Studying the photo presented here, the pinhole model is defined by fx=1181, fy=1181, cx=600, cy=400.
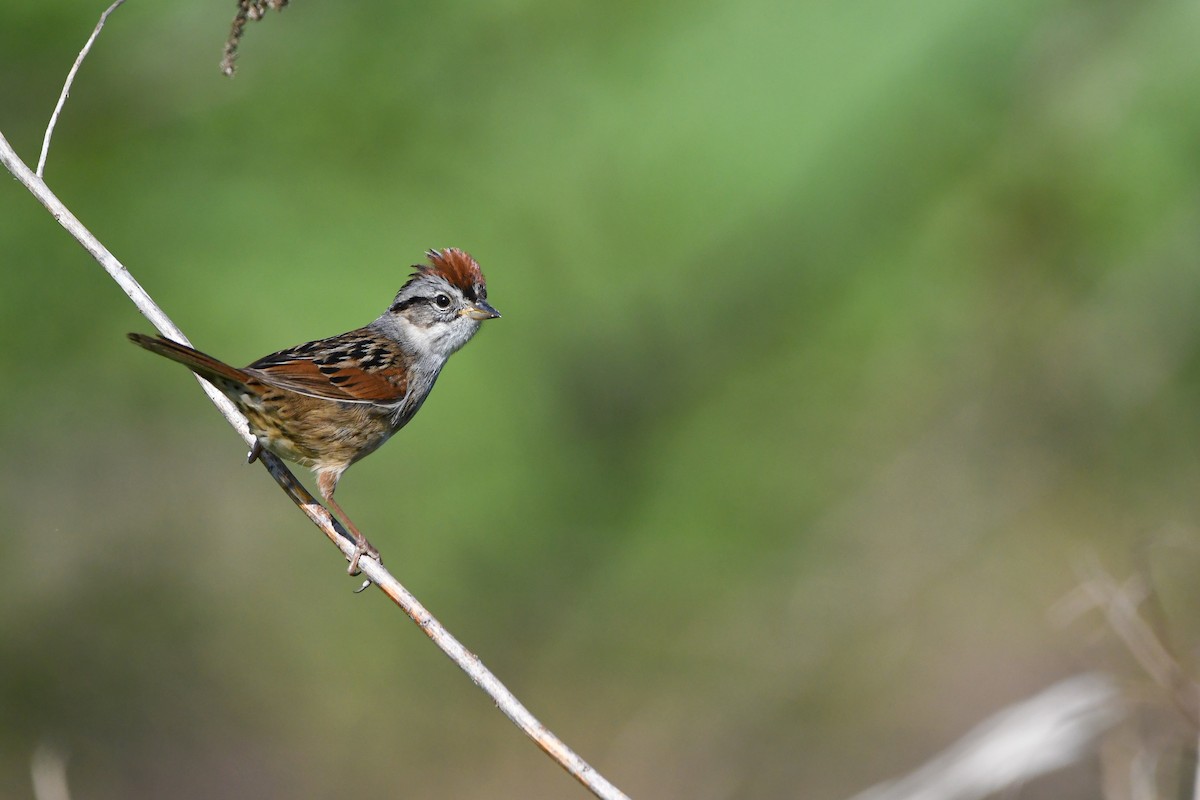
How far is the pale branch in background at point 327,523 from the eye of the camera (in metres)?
2.72

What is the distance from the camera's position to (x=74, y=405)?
785cm

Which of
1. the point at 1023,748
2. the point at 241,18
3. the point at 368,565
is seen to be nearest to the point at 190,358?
the point at 368,565

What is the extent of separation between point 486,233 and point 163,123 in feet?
7.88

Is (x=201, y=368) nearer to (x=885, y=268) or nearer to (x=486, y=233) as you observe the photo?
(x=486, y=233)

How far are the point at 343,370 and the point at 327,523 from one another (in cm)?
80

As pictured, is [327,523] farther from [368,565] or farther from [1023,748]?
[1023,748]

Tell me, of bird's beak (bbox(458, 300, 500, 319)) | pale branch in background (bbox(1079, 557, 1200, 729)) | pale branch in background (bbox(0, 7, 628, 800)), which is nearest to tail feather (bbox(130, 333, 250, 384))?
pale branch in background (bbox(0, 7, 628, 800))

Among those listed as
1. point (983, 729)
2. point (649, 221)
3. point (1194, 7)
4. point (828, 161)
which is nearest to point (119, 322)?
point (649, 221)

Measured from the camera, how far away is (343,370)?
4.18 metres

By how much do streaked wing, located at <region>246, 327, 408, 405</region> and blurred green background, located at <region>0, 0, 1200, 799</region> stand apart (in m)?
3.36

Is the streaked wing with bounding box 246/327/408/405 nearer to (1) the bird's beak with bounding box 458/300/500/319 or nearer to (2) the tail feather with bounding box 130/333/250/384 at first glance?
(2) the tail feather with bounding box 130/333/250/384

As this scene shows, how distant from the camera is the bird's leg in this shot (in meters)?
3.59

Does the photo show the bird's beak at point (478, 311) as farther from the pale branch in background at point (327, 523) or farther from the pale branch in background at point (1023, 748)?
the pale branch in background at point (1023, 748)

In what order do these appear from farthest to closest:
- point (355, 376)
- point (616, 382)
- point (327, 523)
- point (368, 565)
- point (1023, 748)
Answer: point (616, 382) → point (355, 376) → point (327, 523) → point (368, 565) → point (1023, 748)
